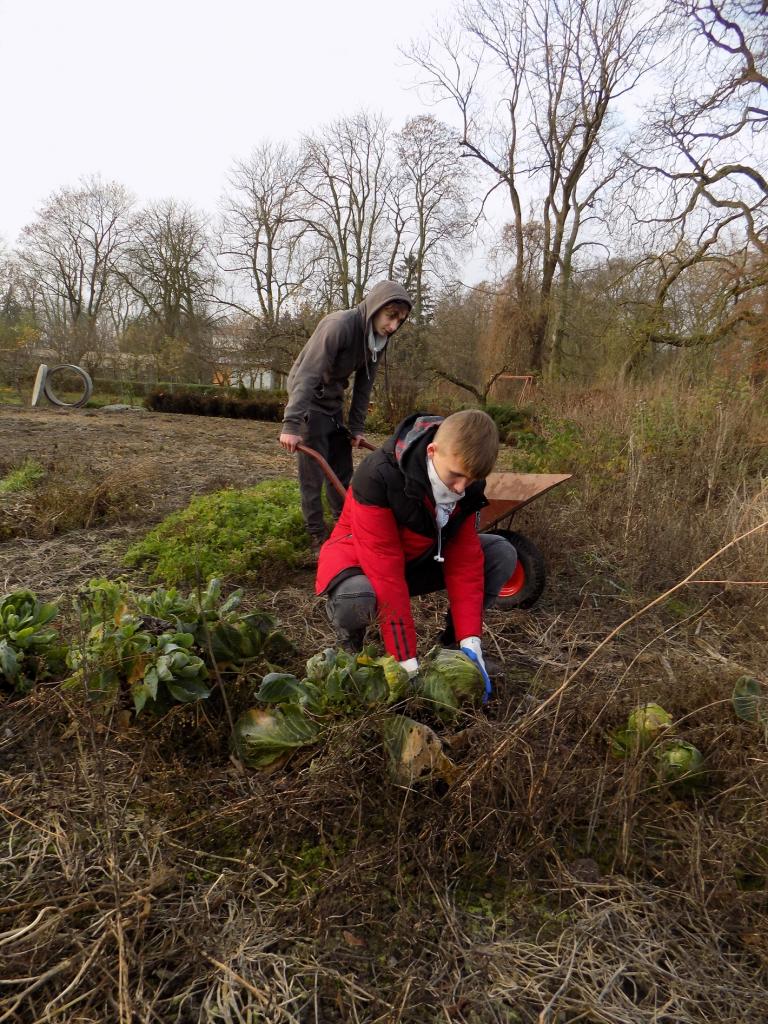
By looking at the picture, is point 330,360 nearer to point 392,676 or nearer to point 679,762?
point 392,676

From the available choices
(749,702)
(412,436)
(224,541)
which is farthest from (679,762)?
(224,541)

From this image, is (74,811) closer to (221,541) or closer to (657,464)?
(221,541)

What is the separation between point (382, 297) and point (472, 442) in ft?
5.19

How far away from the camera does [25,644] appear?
2.05m

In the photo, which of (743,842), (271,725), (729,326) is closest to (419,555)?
(271,725)

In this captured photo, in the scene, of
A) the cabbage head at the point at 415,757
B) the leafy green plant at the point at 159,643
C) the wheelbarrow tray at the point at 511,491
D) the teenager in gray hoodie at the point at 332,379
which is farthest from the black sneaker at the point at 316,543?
the cabbage head at the point at 415,757

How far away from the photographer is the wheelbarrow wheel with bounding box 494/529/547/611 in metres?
3.14

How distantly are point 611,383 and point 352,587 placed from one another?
6.96 meters

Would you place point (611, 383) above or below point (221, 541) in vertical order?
above

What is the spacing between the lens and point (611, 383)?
8.02 meters

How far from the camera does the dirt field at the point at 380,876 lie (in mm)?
1184

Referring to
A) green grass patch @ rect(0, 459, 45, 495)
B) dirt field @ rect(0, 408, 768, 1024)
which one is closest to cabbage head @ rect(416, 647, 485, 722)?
dirt field @ rect(0, 408, 768, 1024)

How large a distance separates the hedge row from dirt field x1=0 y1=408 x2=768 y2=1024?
566 inches

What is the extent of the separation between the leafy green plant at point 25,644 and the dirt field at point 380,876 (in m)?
0.11
